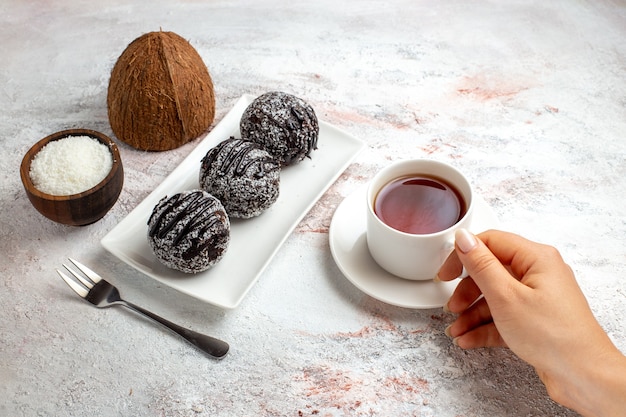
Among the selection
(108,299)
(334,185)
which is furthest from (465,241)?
(108,299)

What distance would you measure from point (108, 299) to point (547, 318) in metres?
0.72

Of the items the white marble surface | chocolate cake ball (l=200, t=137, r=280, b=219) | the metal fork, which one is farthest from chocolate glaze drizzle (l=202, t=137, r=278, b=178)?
the metal fork

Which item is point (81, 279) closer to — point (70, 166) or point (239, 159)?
point (70, 166)

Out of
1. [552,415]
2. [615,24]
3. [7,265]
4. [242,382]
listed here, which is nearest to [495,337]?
[552,415]

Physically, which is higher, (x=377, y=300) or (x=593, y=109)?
(x=593, y=109)

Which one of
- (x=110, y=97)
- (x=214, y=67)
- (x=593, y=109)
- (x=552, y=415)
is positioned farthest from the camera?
(x=214, y=67)

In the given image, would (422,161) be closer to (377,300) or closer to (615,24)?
(377,300)

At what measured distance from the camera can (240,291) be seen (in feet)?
3.74

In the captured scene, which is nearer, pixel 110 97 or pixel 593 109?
pixel 110 97

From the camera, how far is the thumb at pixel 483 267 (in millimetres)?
959

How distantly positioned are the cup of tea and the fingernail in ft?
0.13

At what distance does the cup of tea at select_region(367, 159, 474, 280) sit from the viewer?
42.0 inches

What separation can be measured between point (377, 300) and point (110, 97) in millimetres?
700

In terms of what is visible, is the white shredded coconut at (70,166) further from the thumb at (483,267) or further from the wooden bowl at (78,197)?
the thumb at (483,267)
